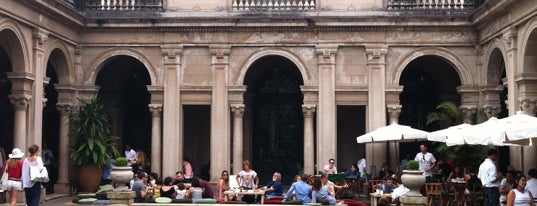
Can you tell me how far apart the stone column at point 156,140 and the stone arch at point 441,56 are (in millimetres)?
7650

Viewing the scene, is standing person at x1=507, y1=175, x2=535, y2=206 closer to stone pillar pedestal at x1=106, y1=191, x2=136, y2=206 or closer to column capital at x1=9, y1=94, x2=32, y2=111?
stone pillar pedestal at x1=106, y1=191, x2=136, y2=206

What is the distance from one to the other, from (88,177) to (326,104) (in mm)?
7764

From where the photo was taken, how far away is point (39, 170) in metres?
16.2

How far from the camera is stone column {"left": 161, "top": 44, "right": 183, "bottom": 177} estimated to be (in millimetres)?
24672

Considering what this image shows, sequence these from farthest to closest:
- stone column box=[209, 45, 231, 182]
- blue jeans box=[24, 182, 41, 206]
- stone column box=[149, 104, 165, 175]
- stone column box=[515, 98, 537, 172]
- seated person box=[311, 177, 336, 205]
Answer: stone column box=[149, 104, 165, 175]
stone column box=[209, 45, 231, 182]
stone column box=[515, 98, 537, 172]
seated person box=[311, 177, 336, 205]
blue jeans box=[24, 182, 41, 206]

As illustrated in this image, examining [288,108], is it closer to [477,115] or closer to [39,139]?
[477,115]

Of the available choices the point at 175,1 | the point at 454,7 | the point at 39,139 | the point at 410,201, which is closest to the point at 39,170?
the point at 39,139

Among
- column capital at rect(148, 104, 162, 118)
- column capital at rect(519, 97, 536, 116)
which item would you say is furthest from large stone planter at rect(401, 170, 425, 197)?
column capital at rect(148, 104, 162, 118)

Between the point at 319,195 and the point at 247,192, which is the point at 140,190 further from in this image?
the point at 319,195

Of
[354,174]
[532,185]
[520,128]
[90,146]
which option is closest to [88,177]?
[90,146]

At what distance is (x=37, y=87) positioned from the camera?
21.4m

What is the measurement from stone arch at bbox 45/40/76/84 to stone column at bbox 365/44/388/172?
9.51 metres

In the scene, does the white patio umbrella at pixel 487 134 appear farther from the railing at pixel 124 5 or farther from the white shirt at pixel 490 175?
the railing at pixel 124 5

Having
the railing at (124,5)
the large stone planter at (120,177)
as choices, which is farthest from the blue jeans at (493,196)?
the railing at (124,5)
